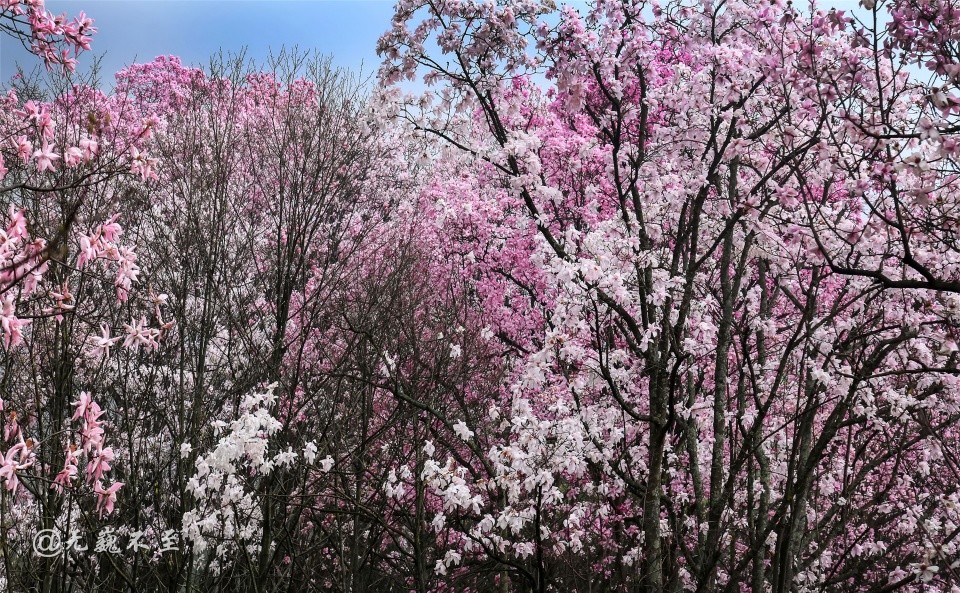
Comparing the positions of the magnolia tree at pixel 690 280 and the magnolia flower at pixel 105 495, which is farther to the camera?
the magnolia tree at pixel 690 280

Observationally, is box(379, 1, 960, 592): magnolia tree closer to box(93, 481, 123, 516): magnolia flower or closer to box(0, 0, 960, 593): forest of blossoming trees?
box(0, 0, 960, 593): forest of blossoming trees

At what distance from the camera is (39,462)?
26.9 feet

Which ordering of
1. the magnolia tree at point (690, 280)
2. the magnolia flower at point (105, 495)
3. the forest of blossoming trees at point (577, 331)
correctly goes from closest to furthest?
the magnolia flower at point (105, 495) < the forest of blossoming trees at point (577, 331) < the magnolia tree at point (690, 280)

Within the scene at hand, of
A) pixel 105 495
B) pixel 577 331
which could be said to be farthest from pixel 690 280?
pixel 105 495

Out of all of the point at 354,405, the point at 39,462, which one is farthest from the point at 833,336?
the point at 39,462

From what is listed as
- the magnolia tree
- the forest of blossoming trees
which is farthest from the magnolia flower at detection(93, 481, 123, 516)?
the magnolia tree

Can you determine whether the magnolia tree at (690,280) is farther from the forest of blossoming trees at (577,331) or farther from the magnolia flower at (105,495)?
the magnolia flower at (105,495)

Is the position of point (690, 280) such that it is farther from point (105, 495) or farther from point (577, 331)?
point (105, 495)

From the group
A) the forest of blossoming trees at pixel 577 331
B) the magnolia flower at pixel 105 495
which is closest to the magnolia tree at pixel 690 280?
the forest of blossoming trees at pixel 577 331

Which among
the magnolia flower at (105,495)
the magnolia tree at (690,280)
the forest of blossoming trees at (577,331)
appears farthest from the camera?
the magnolia tree at (690,280)

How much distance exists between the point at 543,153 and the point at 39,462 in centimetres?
935

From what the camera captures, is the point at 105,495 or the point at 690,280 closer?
the point at 105,495

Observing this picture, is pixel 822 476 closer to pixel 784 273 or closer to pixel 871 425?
pixel 871 425

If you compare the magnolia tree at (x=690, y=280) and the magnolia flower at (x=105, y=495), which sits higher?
the magnolia tree at (x=690, y=280)
